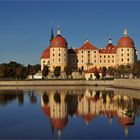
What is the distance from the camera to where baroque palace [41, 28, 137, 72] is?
72375 mm

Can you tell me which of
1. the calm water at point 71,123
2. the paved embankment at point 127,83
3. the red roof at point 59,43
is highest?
the red roof at point 59,43

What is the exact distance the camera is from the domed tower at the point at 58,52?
7219cm

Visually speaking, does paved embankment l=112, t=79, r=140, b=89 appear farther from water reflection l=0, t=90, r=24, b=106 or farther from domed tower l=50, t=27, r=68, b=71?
domed tower l=50, t=27, r=68, b=71

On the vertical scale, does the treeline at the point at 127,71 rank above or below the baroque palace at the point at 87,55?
below

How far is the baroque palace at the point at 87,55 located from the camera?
237ft

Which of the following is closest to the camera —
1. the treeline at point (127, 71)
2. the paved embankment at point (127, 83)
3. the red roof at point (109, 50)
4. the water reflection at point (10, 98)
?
the water reflection at point (10, 98)

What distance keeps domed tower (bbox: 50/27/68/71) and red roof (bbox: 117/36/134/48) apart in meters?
10.8

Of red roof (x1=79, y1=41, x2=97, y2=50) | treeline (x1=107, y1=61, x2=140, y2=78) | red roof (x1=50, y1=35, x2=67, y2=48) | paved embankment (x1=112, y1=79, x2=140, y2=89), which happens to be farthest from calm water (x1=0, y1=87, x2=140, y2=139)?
red roof (x1=79, y1=41, x2=97, y2=50)

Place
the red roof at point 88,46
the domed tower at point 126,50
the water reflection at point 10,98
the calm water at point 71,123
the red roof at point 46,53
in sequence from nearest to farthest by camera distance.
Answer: the calm water at point 71,123, the water reflection at point 10,98, the domed tower at point 126,50, the red roof at point 88,46, the red roof at point 46,53

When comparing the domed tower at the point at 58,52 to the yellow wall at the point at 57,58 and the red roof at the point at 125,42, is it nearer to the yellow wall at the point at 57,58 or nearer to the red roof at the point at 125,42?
the yellow wall at the point at 57,58

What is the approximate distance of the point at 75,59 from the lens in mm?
76250

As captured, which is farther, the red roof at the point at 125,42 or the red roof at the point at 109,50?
the red roof at the point at 109,50

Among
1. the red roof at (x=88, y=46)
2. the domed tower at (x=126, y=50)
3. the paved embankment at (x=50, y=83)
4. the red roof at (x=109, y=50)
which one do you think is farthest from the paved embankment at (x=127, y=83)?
the red roof at (x=109, y=50)

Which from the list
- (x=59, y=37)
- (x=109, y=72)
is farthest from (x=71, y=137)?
(x=59, y=37)
